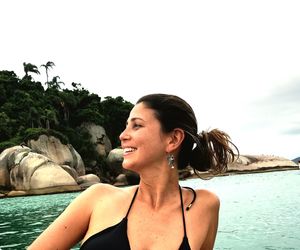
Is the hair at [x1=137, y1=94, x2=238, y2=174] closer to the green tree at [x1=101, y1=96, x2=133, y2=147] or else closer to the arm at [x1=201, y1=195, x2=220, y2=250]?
the arm at [x1=201, y1=195, x2=220, y2=250]

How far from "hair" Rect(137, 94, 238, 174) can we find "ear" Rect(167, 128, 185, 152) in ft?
0.08

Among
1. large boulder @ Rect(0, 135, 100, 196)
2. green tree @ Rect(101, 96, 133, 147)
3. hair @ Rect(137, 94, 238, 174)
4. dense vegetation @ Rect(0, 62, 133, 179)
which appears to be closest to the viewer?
hair @ Rect(137, 94, 238, 174)

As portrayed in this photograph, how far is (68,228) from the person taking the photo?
2148 mm

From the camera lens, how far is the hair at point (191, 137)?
2391mm

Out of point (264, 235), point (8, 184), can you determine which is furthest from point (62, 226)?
point (8, 184)

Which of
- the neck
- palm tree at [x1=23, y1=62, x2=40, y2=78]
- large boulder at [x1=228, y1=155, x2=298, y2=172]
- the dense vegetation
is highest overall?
palm tree at [x1=23, y1=62, x2=40, y2=78]

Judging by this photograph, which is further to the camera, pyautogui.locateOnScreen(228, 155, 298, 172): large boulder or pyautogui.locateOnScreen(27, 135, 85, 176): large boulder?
pyautogui.locateOnScreen(228, 155, 298, 172): large boulder

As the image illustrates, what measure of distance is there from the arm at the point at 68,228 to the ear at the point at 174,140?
0.56m

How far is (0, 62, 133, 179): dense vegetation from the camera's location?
46.2 meters

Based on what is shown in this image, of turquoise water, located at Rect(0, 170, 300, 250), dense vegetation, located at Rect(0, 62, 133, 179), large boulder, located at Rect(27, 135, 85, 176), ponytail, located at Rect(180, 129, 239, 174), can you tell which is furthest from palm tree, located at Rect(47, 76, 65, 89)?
ponytail, located at Rect(180, 129, 239, 174)

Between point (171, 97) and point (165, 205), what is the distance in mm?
615

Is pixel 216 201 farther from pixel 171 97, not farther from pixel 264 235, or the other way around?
pixel 264 235

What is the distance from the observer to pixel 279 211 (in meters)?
16.8

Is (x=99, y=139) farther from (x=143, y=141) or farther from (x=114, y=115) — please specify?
(x=143, y=141)
